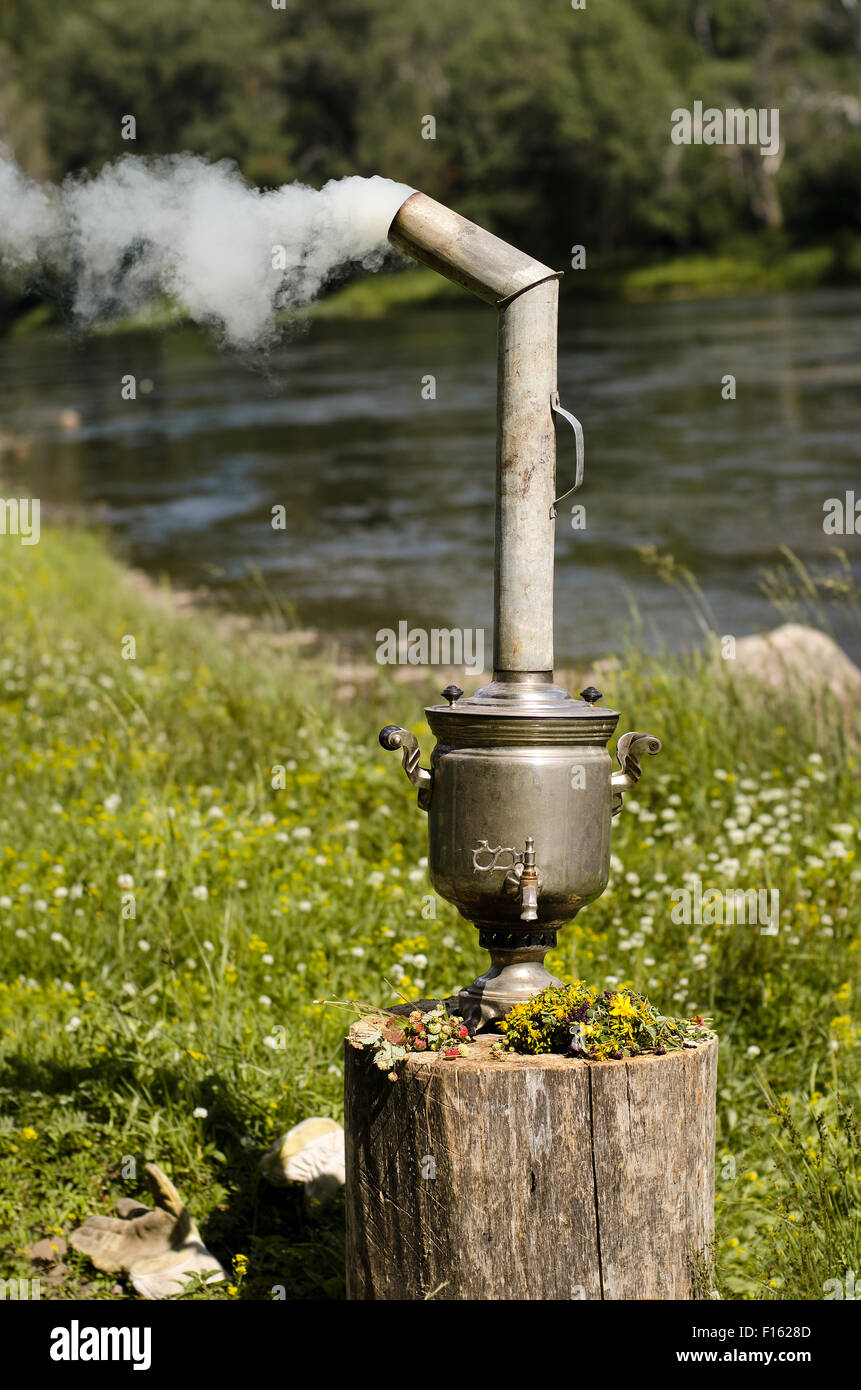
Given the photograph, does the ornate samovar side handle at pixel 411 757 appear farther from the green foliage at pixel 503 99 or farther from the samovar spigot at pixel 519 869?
the green foliage at pixel 503 99

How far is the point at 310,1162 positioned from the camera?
420 centimetres

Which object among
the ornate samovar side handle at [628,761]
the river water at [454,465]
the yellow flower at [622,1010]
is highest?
the river water at [454,465]

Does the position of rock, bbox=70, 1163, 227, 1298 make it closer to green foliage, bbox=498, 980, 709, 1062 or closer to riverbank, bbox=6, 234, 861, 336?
green foliage, bbox=498, 980, 709, 1062

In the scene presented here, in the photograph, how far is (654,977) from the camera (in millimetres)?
5094

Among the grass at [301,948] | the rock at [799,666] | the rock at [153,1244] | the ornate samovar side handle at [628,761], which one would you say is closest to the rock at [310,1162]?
the grass at [301,948]

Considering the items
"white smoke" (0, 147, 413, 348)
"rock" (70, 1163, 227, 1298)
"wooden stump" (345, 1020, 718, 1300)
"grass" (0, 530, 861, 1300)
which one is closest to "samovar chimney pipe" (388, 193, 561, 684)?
"white smoke" (0, 147, 413, 348)

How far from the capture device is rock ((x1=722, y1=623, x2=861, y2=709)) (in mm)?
7617

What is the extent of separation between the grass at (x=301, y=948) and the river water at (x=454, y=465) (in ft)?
9.28

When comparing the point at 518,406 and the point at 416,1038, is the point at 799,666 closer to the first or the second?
the point at 518,406

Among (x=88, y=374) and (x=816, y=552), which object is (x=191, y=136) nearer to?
(x=88, y=374)

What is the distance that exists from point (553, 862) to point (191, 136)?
149 feet

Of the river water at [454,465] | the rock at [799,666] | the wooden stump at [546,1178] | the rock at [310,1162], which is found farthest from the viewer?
the river water at [454,465]

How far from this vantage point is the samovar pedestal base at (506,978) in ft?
11.8
